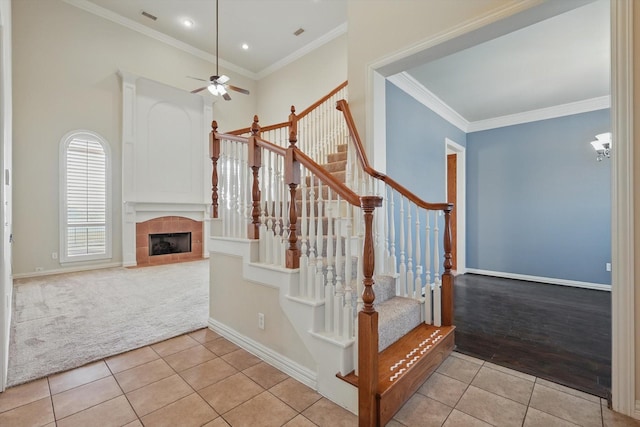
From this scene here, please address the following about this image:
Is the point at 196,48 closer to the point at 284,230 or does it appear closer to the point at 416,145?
the point at 416,145

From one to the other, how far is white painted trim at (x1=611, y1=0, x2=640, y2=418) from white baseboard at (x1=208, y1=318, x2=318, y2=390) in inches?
71.6

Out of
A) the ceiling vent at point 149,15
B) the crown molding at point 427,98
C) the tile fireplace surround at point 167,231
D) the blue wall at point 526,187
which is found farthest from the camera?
the tile fireplace surround at point 167,231

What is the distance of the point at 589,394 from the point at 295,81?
7.47m

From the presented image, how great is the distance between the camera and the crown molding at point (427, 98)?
12.6 feet

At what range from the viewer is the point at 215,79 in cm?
455

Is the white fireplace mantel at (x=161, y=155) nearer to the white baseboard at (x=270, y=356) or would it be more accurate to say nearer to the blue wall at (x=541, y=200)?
the white baseboard at (x=270, y=356)

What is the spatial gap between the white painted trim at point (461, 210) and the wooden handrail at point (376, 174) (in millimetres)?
3476

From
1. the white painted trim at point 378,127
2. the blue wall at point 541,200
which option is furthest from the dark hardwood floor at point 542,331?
the white painted trim at point 378,127

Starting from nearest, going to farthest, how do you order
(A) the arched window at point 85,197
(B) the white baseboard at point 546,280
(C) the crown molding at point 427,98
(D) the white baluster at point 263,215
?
(D) the white baluster at point 263,215, (C) the crown molding at point 427,98, (B) the white baseboard at point 546,280, (A) the arched window at point 85,197

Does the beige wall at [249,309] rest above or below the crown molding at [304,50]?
below

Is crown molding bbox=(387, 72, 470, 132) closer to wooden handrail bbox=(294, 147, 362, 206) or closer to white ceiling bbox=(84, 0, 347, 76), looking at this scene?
wooden handrail bbox=(294, 147, 362, 206)

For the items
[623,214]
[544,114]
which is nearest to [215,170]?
[623,214]

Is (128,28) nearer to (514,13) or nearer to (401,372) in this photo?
(514,13)

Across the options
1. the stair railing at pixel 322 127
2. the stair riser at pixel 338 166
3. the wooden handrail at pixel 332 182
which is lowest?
the wooden handrail at pixel 332 182
